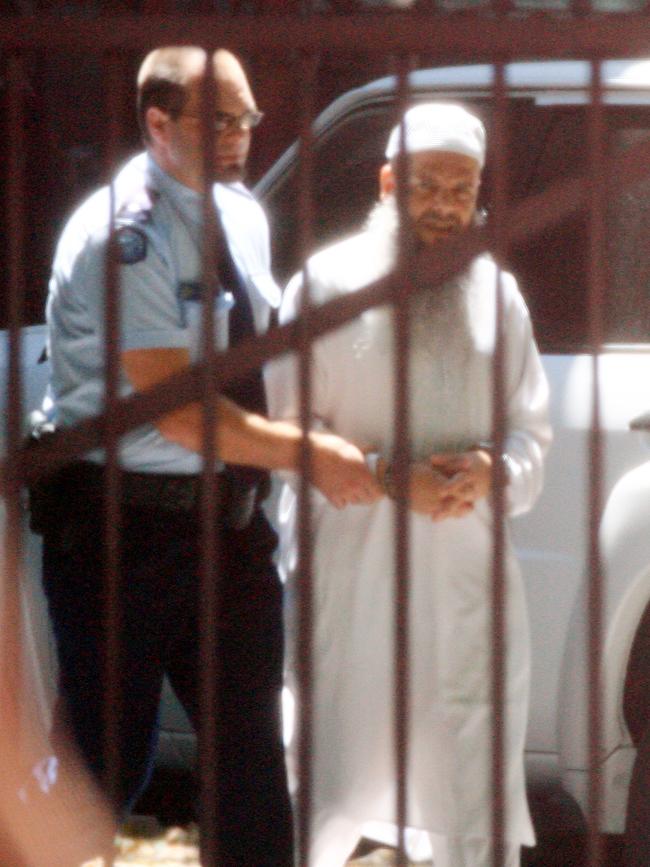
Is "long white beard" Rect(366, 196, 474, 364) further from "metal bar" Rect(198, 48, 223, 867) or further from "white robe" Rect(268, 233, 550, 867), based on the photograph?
"metal bar" Rect(198, 48, 223, 867)

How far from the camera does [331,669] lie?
3.91 metres

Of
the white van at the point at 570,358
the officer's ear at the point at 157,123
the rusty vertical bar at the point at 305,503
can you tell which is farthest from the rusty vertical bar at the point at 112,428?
the white van at the point at 570,358

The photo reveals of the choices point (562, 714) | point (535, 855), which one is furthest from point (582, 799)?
point (535, 855)

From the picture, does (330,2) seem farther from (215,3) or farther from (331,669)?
(331,669)

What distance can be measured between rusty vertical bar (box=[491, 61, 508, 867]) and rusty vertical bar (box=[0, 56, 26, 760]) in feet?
2.55

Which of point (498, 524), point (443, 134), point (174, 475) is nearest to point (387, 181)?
point (443, 134)

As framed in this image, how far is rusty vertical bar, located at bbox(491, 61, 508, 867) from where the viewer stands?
311 cm

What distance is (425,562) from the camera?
387 centimetres

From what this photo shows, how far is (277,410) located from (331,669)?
0.54 m

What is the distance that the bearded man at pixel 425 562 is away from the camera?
3.77 m

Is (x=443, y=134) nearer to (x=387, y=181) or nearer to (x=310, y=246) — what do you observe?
(x=387, y=181)

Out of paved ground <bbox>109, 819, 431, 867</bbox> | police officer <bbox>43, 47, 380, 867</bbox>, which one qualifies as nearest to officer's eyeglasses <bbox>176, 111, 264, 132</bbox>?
police officer <bbox>43, 47, 380, 867</bbox>

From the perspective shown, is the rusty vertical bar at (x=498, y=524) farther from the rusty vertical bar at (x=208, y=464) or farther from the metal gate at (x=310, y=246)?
the rusty vertical bar at (x=208, y=464)

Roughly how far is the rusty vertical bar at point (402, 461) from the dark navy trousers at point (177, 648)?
23.7 inches
